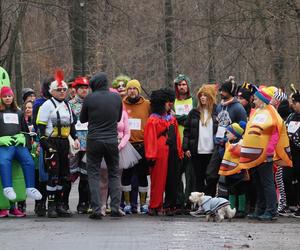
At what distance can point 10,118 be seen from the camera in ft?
42.4

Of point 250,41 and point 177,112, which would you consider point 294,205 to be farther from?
point 250,41

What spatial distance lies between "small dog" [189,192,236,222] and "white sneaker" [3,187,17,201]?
8.69 ft

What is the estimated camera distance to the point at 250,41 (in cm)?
2886

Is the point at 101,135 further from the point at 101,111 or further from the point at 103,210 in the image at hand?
the point at 103,210

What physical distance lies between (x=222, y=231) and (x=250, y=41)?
18660mm

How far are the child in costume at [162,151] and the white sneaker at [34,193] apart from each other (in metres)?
1.72

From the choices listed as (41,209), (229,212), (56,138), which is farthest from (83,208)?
(229,212)

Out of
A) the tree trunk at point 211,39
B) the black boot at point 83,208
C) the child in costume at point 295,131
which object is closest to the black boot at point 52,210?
the black boot at point 83,208

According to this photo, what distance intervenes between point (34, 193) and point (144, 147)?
183 cm

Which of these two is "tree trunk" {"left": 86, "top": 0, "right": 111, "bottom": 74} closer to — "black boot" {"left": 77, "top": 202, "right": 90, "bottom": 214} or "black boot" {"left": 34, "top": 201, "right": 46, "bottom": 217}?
"black boot" {"left": 77, "top": 202, "right": 90, "bottom": 214}

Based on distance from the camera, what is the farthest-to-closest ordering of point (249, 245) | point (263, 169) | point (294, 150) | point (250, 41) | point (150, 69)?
point (150, 69), point (250, 41), point (294, 150), point (263, 169), point (249, 245)

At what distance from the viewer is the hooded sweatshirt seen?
12.2m

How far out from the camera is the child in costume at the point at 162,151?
43.2 ft

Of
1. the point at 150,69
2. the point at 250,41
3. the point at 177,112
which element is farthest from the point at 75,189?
the point at 150,69
